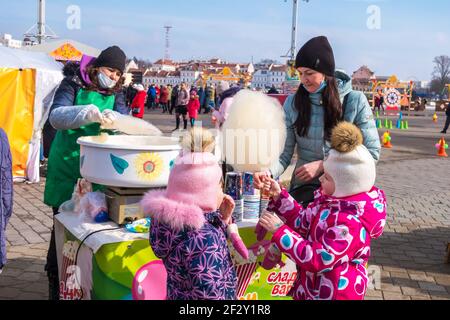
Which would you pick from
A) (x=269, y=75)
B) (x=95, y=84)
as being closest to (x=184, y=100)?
(x=95, y=84)

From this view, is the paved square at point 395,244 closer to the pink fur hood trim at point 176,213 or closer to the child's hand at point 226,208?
the child's hand at point 226,208

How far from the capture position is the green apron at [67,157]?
288 cm

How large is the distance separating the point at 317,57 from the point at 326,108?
0.28m

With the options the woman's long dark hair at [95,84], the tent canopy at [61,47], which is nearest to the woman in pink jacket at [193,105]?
the tent canopy at [61,47]

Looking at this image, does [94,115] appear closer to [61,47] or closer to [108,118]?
[108,118]

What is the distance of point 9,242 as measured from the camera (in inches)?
189

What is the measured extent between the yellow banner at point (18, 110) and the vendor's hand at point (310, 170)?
19.8 ft

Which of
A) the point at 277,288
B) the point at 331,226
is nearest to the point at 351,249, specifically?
Answer: the point at 331,226

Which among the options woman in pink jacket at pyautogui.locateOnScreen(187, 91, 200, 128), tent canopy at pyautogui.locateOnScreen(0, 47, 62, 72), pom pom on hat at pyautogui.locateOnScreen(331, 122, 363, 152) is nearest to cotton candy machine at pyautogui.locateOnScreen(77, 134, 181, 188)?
pom pom on hat at pyautogui.locateOnScreen(331, 122, 363, 152)

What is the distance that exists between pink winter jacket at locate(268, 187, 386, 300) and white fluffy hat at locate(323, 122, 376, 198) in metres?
0.04

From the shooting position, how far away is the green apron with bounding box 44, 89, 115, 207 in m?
2.88

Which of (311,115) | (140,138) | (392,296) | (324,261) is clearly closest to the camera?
(324,261)

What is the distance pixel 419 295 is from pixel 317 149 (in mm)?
2041
